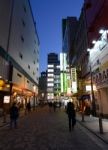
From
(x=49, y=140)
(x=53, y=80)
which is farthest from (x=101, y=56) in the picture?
(x=53, y=80)

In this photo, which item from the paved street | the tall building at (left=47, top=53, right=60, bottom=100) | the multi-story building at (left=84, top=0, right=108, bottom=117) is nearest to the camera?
the paved street

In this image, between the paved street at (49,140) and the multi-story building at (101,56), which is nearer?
the paved street at (49,140)

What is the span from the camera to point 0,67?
32438 millimetres

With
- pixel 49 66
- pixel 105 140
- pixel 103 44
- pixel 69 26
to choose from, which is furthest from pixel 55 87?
pixel 105 140

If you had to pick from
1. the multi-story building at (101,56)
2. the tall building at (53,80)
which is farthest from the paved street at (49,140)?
the tall building at (53,80)

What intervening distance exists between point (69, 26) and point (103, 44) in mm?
72512

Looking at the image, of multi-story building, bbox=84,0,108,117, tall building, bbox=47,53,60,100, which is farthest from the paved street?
tall building, bbox=47,53,60,100

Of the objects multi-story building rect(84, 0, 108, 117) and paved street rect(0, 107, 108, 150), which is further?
multi-story building rect(84, 0, 108, 117)

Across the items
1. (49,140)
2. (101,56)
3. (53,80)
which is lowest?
(49,140)

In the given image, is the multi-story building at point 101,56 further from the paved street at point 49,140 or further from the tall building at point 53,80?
the tall building at point 53,80

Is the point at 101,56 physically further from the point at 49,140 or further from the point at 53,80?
the point at 53,80

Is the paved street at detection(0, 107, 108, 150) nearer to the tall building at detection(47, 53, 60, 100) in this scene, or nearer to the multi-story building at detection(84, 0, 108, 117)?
the multi-story building at detection(84, 0, 108, 117)

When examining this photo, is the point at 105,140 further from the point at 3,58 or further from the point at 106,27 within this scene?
the point at 3,58

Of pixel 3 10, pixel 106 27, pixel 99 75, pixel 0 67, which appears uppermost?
pixel 3 10
